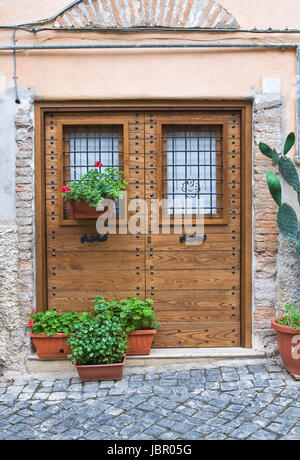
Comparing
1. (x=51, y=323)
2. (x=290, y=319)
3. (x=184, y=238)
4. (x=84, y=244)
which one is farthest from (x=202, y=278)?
(x=51, y=323)

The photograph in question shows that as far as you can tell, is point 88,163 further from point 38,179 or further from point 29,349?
point 29,349

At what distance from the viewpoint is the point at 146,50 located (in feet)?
14.2

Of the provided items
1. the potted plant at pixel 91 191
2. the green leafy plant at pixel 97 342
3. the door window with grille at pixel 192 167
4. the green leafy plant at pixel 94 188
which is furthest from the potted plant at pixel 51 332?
the door window with grille at pixel 192 167

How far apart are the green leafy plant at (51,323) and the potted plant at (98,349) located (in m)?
0.19

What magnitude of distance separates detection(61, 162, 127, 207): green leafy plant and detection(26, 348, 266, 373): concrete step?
1633 millimetres

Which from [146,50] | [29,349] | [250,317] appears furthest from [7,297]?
[146,50]

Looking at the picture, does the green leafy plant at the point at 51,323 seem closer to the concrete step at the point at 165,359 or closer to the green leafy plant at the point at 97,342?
the green leafy plant at the point at 97,342

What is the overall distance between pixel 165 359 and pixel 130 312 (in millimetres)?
642

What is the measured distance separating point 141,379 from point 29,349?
1.20 m

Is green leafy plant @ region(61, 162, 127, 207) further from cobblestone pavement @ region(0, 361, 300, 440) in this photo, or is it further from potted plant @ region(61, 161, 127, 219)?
cobblestone pavement @ region(0, 361, 300, 440)

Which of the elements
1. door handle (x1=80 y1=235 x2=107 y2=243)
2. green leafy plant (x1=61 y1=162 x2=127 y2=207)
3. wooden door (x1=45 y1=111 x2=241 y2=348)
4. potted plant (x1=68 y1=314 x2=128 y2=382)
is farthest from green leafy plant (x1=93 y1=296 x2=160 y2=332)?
green leafy plant (x1=61 y1=162 x2=127 y2=207)

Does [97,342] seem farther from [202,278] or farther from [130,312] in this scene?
[202,278]

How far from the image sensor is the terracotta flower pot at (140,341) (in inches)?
168

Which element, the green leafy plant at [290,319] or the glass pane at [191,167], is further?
the glass pane at [191,167]
